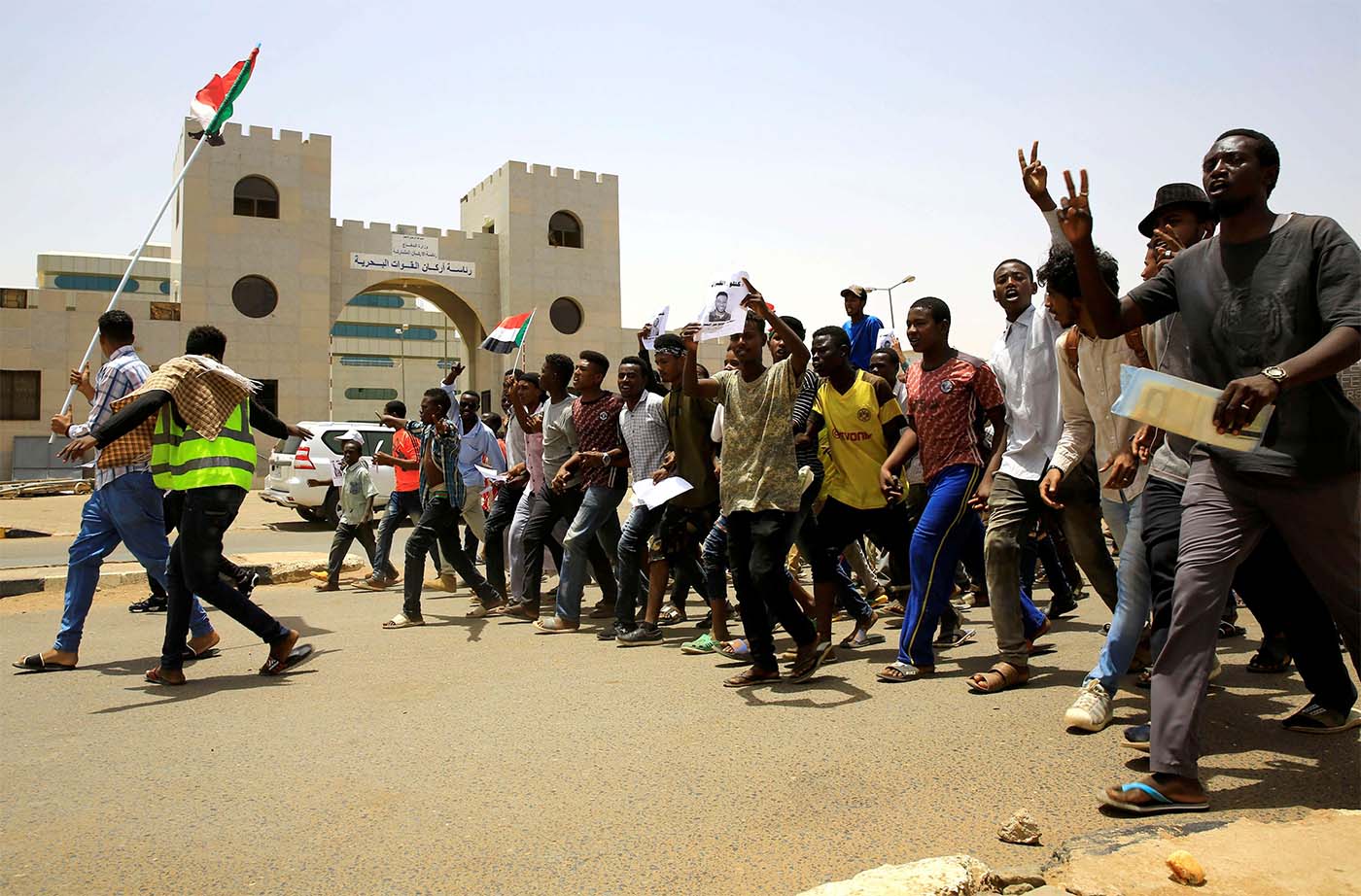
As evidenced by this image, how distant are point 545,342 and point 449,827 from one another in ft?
117

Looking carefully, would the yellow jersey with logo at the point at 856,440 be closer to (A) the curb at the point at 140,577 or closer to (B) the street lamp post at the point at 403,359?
(A) the curb at the point at 140,577

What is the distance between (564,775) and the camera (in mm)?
3674

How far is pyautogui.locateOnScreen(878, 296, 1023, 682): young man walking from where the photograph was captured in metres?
5.07

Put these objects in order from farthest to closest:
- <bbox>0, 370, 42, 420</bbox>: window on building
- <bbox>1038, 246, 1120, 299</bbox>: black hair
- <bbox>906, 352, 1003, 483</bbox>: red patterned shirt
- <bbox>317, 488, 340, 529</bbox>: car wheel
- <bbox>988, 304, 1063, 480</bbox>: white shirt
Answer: <bbox>0, 370, 42, 420</bbox>: window on building < <bbox>317, 488, 340, 529</bbox>: car wheel < <bbox>906, 352, 1003, 483</bbox>: red patterned shirt < <bbox>988, 304, 1063, 480</bbox>: white shirt < <bbox>1038, 246, 1120, 299</bbox>: black hair

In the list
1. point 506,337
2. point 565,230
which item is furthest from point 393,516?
point 565,230

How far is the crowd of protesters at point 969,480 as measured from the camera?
3.08m

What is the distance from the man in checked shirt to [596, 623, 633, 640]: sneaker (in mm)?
2438

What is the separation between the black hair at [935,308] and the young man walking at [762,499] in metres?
0.75

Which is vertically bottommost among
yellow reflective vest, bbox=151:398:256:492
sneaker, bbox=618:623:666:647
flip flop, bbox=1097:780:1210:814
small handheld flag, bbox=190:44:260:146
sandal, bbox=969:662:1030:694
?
sneaker, bbox=618:623:666:647

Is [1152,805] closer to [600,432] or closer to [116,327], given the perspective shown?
[600,432]

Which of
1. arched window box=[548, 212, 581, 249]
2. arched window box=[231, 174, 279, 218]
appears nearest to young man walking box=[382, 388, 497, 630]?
arched window box=[231, 174, 279, 218]

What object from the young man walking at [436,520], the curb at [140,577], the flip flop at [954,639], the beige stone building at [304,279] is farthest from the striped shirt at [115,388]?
the beige stone building at [304,279]

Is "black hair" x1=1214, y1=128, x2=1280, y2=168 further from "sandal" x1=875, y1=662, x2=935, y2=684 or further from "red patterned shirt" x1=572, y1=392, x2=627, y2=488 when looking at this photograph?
"red patterned shirt" x1=572, y1=392, x2=627, y2=488

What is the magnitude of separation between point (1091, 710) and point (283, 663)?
13.9 ft
